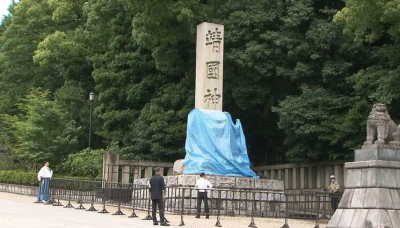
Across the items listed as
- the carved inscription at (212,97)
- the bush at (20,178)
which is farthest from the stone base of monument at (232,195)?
→ the bush at (20,178)

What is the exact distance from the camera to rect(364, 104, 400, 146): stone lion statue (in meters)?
12.1

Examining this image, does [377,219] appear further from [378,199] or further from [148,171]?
[148,171]

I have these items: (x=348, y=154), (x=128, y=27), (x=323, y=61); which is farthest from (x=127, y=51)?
(x=348, y=154)

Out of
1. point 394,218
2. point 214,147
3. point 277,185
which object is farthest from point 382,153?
point 214,147

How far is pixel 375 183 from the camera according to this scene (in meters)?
11.6

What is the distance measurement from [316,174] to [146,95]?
31.6 ft

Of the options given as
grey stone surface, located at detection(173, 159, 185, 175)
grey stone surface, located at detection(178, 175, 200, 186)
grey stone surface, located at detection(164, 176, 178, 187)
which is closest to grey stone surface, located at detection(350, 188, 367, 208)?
grey stone surface, located at detection(178, 175, 200, 186)

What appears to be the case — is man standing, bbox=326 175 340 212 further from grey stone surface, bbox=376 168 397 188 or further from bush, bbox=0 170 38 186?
bush, bbox=0 170 38 186

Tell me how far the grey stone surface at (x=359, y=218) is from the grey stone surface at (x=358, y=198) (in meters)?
0.13

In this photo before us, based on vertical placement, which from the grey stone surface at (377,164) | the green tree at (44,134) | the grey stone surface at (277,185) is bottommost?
the grey stone surface at (277,185)

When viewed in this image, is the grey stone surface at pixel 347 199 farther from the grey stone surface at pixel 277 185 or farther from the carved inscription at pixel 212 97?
the carved inscription at pixel 212 97

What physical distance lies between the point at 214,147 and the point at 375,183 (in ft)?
28.1

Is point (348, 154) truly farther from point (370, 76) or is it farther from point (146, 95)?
point (146, 95)

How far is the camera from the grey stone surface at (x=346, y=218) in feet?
38.4
